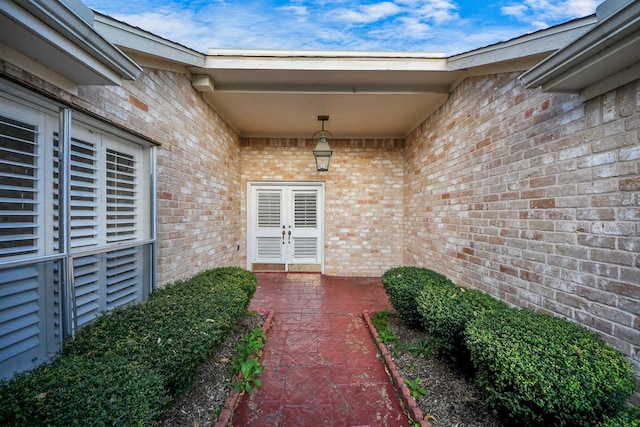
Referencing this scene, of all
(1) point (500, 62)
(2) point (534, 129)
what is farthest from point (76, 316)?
(1) point (500, 62)

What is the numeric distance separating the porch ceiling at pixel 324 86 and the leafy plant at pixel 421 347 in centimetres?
321

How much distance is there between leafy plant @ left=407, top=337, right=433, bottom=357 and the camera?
2.71 meters

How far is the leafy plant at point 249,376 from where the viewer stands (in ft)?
7.36

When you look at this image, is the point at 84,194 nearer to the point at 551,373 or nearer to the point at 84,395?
the point at 84,395

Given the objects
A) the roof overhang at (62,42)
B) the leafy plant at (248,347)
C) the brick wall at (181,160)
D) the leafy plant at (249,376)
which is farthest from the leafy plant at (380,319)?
the roof overhang at (62,42)

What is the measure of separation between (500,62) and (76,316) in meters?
4.48

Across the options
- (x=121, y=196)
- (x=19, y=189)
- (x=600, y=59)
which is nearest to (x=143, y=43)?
(x=121, y=196)

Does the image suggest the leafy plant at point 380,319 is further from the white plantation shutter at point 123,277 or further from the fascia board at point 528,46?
the fascia board at point 528,46

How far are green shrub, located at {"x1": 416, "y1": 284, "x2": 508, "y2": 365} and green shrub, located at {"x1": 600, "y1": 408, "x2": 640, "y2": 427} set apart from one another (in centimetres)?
86

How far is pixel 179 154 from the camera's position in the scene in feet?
10.9

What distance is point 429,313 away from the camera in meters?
2.54

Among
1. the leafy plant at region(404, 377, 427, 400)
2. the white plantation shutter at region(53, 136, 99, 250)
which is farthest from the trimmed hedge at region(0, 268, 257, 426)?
the leafy plant at region(404, 377, 427, 400)

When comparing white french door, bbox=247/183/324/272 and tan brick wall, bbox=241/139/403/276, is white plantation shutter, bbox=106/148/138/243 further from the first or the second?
white french door, bbox=247/183/324/272

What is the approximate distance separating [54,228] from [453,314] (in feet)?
10.3
